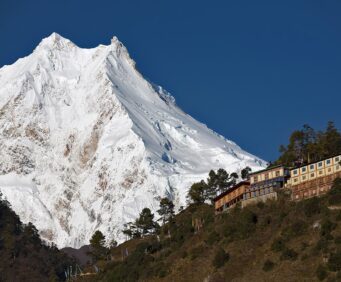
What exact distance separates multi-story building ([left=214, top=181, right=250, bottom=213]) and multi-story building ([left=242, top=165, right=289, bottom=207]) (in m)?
1.27

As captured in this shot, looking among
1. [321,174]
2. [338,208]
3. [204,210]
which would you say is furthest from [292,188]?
[204,210]

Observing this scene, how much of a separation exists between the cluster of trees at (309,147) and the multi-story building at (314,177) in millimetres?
9906

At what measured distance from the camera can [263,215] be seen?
509 ft

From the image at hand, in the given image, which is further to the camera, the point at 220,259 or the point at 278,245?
the point at 220,259

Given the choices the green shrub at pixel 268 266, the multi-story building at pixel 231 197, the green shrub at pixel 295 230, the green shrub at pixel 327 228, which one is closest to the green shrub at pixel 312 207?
the green shrub at pixel 295 230

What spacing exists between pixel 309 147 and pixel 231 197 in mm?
19740

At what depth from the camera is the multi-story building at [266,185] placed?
163 m

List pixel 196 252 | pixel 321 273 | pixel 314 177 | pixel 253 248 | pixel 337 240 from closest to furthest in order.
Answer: pixel 321 273 < pixel 337 240 < pixel 253 248 < pixel 196 252 < pixel 314 177

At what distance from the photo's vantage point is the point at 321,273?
126 meters

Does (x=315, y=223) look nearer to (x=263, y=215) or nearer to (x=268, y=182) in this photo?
(x=263, y=215)

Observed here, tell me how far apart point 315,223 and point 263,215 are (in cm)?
1485

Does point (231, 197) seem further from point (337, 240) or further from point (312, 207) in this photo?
point (337, 240)

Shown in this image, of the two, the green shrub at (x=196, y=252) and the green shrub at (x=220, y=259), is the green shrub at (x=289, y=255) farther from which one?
the green shrub at (x=196, y=252)

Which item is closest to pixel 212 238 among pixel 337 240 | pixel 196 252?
pixel 196 252
